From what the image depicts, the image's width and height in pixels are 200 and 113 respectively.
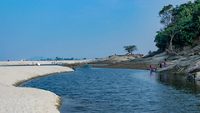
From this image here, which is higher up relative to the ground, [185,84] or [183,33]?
[183,33]

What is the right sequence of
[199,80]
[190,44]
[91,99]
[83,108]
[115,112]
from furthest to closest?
[190,44] → [199,80] → [91,99] → [83,108] → [115,112]

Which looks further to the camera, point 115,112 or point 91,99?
point 91,99

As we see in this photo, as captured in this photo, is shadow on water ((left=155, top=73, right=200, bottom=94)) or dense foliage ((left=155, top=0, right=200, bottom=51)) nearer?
shadow on water ((left=155, top=73, right=200, bottom=94))

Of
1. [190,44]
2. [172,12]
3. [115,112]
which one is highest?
[172,12]

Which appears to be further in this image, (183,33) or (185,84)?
(183,33)

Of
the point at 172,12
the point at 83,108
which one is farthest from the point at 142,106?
the point at 172,12

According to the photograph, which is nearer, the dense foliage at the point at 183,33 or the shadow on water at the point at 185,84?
the shadow on water at the point at 185,84

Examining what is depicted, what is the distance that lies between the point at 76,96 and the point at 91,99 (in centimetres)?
446

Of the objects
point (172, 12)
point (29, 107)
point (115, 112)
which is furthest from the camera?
point (172, 12)

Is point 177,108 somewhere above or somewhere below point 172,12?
below

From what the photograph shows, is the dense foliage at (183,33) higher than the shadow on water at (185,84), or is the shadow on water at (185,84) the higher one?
the dense foliage at (183,33)

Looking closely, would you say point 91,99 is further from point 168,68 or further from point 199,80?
point 168,68

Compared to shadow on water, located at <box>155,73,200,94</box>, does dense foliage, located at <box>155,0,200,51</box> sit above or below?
above

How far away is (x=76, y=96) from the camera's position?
53719 mm
